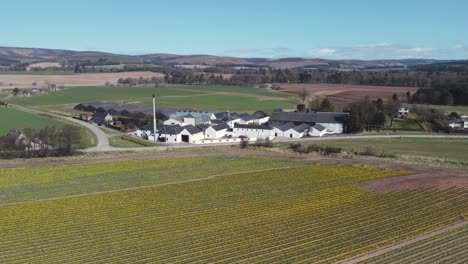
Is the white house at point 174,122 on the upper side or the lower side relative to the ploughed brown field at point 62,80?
lower

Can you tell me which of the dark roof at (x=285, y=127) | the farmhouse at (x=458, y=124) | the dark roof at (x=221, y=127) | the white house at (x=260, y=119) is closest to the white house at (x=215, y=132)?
the dark roof at (x=221, y=127)

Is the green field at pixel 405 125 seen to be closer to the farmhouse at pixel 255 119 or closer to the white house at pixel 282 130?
the white house at pixel 282 130

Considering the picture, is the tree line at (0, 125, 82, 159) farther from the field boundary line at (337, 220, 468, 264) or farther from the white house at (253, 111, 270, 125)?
the field boundary line at (337, 220, 468, 264)

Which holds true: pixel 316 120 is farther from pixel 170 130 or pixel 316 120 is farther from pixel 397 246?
pixel 397 246

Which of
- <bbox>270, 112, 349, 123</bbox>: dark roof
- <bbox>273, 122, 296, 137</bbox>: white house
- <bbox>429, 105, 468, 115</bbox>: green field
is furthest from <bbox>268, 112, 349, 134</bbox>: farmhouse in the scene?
<bbox>429, 105, 468, 115</bbox>: green field

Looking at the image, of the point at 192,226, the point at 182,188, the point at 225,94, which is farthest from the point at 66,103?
the point at 192,226

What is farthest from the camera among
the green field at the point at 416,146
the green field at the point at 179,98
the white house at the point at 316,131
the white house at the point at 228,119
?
the green field at the point at 179,98
